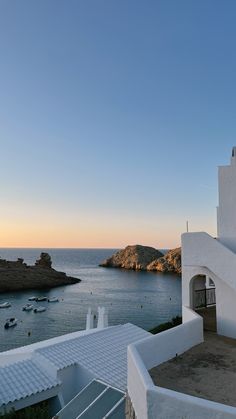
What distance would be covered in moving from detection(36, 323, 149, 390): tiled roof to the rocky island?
61662 mm

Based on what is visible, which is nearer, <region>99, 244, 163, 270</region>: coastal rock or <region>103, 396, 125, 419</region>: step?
<region>103, 396, 125, 419</region>: step

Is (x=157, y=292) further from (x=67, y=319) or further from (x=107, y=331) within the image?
(x=107, y=331)

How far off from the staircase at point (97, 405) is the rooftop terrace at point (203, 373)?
14.8 feet

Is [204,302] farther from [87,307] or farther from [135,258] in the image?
[135,258]

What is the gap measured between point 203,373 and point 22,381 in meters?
10.7

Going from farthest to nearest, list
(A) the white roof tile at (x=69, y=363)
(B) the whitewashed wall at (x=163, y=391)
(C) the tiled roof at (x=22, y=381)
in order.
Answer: (A) the white roof tile at (x=69, y=363), (C) the tiled roof at (x=22, y=381), (B) the whitewashed wall at (x=163, y=391)

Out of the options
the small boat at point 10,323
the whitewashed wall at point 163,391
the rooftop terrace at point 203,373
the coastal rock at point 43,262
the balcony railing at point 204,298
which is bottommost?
the small boat at point 10,323

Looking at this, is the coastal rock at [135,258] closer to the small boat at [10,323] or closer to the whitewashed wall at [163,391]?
the small boat at [10,323]

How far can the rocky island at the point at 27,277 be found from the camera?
80.6 m

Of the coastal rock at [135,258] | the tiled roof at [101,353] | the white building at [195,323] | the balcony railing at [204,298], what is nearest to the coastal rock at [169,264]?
the coastal rock at [135,258]

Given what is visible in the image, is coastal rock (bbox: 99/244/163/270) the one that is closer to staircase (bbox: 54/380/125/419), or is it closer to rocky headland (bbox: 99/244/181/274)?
rocky headland (bbox: 99/244/181/274)

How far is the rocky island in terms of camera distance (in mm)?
80625

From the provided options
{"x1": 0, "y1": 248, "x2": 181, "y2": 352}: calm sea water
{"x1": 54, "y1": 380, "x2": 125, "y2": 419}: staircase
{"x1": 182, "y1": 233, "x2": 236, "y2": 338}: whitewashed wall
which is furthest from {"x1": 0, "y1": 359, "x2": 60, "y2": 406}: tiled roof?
{"x1": 0, "y1": 248, "x2": 181, "y2": 352}: calm sea water

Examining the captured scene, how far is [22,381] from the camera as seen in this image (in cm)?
1611
